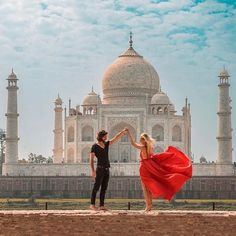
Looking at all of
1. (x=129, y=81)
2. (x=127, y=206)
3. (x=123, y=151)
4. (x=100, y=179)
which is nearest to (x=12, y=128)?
(x=123, y=151)

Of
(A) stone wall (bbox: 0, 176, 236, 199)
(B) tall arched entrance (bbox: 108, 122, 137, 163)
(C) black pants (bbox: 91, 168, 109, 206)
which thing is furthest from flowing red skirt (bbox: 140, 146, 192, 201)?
(B) tall arched entrance (bbox: 108, 122, 137, 163)

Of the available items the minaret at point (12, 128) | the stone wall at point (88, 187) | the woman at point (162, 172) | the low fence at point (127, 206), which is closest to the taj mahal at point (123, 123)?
the minaret at point (12, 128)

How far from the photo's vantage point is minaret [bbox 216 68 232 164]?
43.8 meters

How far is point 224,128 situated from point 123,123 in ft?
21.7

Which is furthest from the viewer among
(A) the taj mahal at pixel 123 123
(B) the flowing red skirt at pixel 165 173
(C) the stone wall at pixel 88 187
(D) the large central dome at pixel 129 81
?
(D) the large central dome at pixel 129 81

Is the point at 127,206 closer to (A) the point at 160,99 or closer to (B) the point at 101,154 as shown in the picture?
(B) the point at 101,154

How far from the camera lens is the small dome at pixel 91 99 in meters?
49.0

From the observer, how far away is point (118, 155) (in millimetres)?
46781

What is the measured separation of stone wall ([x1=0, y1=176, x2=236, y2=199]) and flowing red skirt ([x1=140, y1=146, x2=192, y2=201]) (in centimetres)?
2825

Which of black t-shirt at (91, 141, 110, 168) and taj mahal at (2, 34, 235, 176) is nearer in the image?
black t-shirt at (91, 141, 110, 168)

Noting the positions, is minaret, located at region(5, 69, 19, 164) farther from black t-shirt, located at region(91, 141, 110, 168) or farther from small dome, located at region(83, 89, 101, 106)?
black t-shirt, located at region(91, 141, 110, 168)

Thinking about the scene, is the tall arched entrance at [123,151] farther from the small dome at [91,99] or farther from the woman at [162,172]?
the woman at [162,172]

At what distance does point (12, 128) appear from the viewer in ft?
150

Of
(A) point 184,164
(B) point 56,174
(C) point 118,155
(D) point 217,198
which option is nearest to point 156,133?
(C) point 118,155
